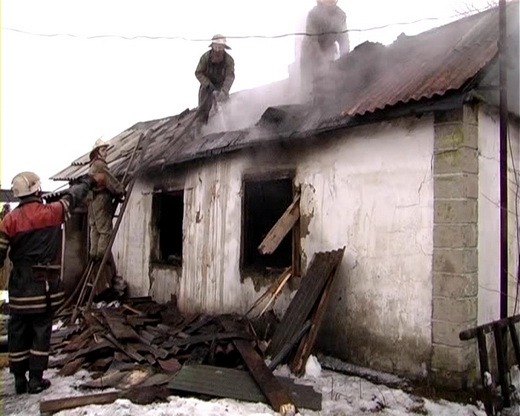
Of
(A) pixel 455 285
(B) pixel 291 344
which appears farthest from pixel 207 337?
(A) pixel 455 285

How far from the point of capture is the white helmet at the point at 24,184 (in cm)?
510

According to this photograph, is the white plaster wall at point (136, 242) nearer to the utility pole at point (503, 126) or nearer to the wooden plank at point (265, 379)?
the wooden plank at point (265, 379)

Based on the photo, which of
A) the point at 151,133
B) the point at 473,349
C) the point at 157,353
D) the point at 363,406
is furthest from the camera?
the point at 151,133

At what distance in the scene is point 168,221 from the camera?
10422mm

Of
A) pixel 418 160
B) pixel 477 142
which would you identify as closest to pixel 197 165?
pixel 418 160

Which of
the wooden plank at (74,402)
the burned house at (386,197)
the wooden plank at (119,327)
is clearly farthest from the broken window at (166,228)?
the wooden plank at (74,402)

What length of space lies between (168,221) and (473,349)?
7092 mm

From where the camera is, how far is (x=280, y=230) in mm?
6582

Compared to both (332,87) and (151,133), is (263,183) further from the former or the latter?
(151,133)

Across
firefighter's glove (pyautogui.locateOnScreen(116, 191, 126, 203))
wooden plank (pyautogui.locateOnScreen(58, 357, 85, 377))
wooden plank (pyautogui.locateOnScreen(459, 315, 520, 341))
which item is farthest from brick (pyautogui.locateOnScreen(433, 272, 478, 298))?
firefighter's glove (pyautogui.locateOnScreen(116, 191, 126, 203))

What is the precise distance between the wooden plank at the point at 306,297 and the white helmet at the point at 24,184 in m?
3.50

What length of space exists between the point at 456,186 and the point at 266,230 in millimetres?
3843

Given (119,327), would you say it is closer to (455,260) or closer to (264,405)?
(264,405)

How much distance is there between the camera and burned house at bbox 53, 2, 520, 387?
507 centimetres
